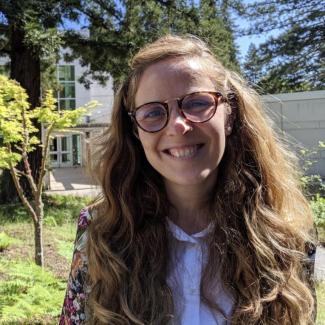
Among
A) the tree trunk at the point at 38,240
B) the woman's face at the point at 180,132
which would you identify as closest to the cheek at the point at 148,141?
the woman's face at the point at 180,132

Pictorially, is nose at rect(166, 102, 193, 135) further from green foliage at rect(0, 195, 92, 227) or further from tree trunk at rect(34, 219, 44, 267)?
green foliage at rect(0, 195, 92, 227)

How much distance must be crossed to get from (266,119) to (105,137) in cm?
58

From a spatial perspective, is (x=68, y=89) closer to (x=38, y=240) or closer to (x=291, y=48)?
(x=291, y=48)

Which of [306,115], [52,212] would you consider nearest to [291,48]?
[306,115]

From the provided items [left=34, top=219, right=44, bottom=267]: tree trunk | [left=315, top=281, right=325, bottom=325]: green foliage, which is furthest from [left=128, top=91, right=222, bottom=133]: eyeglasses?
[left=34, top=219, right=44, bottom=267]: tree trunk

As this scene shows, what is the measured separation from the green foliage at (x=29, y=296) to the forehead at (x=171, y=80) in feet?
8.47

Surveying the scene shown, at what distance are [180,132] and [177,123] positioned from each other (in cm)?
3

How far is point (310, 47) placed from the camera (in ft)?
79.8

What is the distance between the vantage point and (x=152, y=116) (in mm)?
1500

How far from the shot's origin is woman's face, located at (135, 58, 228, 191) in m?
1.48

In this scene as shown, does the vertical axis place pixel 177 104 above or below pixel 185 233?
above

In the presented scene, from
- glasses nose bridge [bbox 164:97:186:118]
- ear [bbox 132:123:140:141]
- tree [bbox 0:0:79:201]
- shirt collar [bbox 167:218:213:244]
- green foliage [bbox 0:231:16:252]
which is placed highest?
tree [bbox 0:0:79:201]

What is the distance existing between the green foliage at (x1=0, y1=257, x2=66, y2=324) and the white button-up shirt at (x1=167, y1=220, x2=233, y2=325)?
7.77ft

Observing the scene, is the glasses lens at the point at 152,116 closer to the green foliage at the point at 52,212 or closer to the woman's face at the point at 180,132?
the woman's face at the point at 180,132
